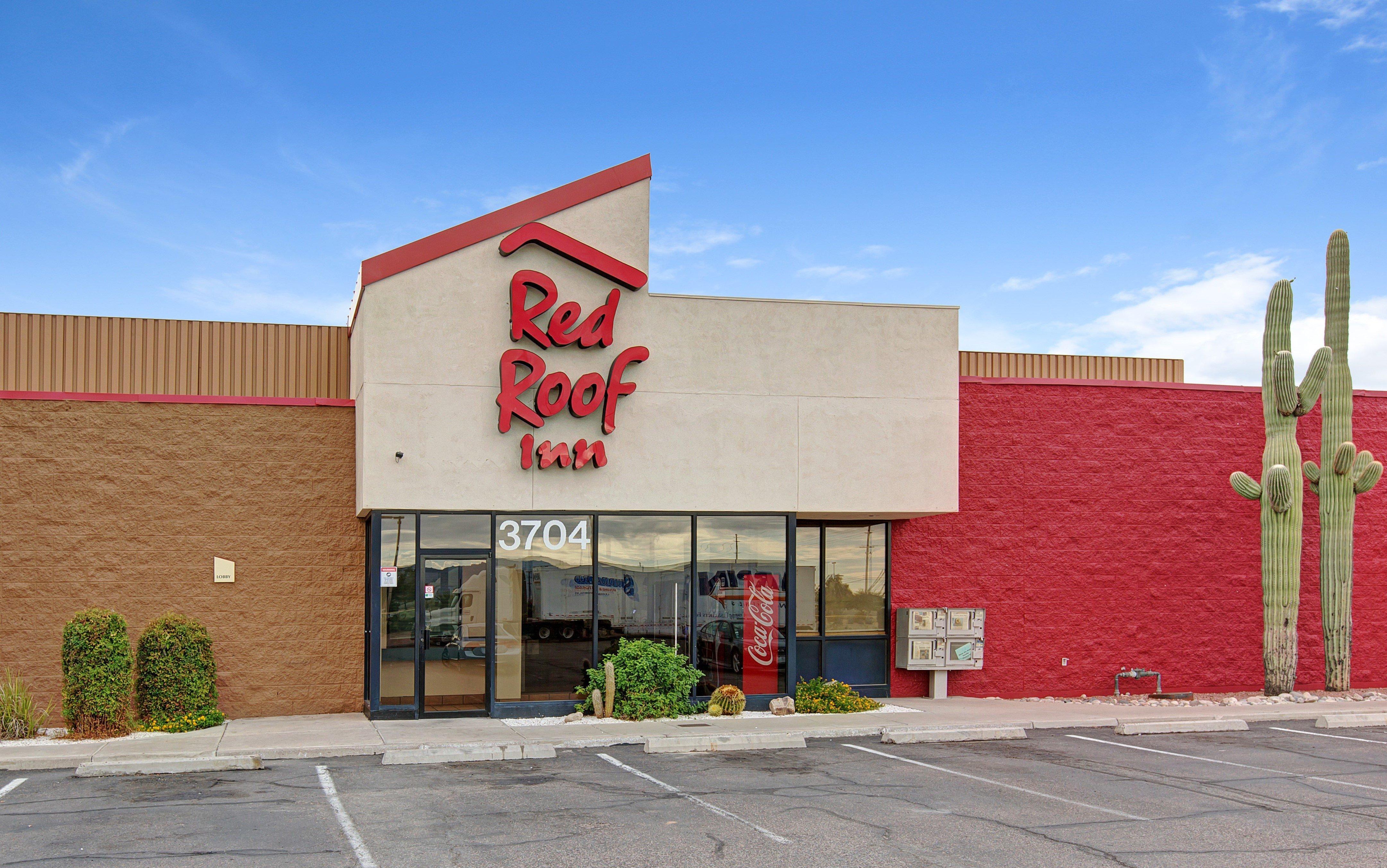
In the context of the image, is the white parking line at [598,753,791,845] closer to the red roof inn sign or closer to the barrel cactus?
the barrel cactus

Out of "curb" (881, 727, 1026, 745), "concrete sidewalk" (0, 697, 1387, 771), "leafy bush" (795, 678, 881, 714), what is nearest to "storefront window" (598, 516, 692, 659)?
"concrete sidewalk" (0, 697, 1387, 771)

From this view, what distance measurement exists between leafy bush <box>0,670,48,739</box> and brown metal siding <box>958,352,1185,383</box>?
14626mm

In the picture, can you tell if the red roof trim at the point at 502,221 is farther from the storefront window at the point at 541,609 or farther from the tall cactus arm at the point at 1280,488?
the tall cactus arm at the point at 1280,488

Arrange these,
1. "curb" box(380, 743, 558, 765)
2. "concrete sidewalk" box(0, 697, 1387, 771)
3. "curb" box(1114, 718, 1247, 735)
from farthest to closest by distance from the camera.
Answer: "curb" box(1114, 718, 1247, 735) < "concrete sidewalk" box(0, 697, 1387, 771) < "curb" box(380, 743, 558, 765)

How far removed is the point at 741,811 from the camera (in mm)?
10508

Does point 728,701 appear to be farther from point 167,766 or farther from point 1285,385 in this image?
point 1285,385

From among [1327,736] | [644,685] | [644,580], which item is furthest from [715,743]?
[1327,736]

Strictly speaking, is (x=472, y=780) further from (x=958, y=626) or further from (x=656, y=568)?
(x=958, y=626)

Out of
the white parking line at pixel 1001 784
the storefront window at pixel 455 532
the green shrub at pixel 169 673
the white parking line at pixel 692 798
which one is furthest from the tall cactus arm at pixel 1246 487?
the green shrub at pixel 169 673

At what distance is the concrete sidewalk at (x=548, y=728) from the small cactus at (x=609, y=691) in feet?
0.98

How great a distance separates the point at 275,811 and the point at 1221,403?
16.9 metres

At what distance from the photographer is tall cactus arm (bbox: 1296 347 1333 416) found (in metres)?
19.2

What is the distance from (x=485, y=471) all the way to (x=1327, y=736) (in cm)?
1190

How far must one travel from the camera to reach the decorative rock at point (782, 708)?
56.8ft
